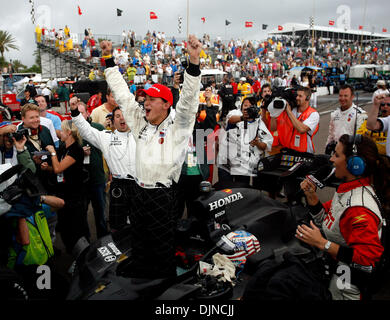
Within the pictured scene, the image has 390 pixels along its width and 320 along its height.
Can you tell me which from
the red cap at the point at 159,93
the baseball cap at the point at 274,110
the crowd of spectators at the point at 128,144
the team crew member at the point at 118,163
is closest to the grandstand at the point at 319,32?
the crowd of spectators at the point at 128,144

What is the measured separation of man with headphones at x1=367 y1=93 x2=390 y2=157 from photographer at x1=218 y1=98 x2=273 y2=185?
1287 mm

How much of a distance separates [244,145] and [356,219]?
101 inches

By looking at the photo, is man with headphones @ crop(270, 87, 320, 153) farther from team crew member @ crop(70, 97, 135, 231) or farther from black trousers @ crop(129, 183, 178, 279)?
black trousers @ crop(129, 183, 178, 279)

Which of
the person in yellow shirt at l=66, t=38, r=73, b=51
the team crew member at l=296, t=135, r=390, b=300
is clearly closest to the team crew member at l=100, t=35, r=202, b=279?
the team crew member at l=296, t=135, r=390, b=300

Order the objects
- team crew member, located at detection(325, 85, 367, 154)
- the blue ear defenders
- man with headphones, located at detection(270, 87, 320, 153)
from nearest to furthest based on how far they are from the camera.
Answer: the blue ear defenders
man with headphones, located at detection(270, 87, 320, 153)
team crew member, located at detection(325, 85, 367, 154)

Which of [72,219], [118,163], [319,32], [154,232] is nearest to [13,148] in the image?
[72,219]

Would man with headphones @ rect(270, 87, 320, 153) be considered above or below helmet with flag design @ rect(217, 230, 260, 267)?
above

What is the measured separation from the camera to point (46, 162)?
4.02 metres

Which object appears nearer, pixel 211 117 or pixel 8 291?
pixel 8 291

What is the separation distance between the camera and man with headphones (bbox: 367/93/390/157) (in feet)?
14.2

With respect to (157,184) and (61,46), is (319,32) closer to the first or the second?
(61,46)
